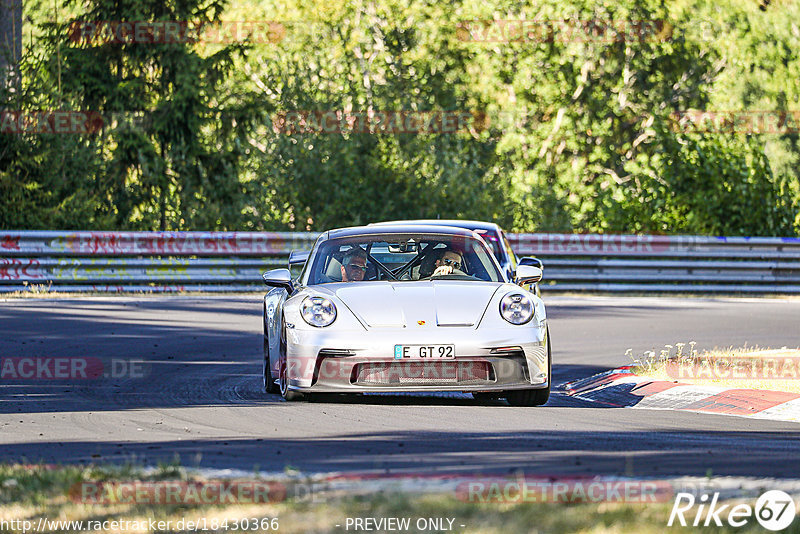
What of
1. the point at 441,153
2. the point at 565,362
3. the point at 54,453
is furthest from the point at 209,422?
the point at 441,153

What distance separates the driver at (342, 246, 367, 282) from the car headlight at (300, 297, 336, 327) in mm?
656

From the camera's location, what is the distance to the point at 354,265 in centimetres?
1095

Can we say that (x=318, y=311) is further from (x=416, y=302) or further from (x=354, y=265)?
(x=354, y=265)

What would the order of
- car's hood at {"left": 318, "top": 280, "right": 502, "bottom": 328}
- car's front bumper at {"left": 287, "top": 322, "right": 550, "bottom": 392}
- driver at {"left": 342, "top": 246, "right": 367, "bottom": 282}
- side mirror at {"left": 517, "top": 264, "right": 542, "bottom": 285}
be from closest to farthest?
car's front bumper at {"left": 287, "top": 322, "right": 550, "bottom": 392} → car's hood at {"left": 318, "top": 280, "right": 502, "bottom": 328} → driver at {"left": 342, "top": 246, "right": 367, "bottom": 282} → side mirror at {"left": 517, "top": 264, "right": 542, "bottom": 285}

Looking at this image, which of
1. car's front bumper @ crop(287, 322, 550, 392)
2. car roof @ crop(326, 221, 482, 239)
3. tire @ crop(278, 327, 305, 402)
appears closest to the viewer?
car's front bumper @ crop(287, 322, 550, 392)

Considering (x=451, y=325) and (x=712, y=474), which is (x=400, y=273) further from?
(x=712, y=474)

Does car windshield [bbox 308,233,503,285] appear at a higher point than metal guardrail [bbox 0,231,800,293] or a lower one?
higher

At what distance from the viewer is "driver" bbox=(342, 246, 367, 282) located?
10.8 m

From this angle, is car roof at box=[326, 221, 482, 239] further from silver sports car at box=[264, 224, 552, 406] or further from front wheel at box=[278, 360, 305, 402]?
front wheel at box=[278, 360, 305, 402]

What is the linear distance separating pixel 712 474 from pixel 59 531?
317 cm

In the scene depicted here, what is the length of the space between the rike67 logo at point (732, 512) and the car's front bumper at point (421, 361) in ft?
13.2

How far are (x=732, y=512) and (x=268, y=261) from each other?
774 inches

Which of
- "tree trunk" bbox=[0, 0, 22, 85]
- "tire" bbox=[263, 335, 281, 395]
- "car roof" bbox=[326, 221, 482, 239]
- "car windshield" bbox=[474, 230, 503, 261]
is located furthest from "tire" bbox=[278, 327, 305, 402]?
"tree trunk" bbox=[0, 0, 22, 85]
